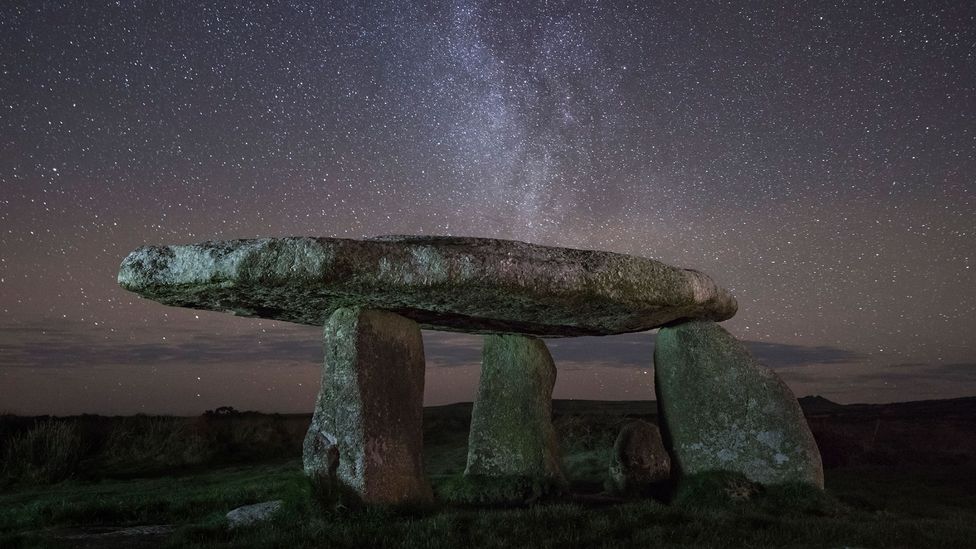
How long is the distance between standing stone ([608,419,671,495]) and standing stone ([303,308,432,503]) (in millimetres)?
3421

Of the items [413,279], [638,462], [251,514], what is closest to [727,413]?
[638,462]

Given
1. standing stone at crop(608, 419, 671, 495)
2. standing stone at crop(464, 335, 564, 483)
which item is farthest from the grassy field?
standing stone at crop(464, 335, 564, 483)

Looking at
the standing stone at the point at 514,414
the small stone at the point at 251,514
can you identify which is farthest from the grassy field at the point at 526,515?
the standing stone at the point at 514,414

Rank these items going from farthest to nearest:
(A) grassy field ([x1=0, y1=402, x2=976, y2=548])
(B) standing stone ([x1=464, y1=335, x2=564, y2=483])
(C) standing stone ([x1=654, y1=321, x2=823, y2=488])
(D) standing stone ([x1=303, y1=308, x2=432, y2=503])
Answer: (B) standing stone ([x1=464, y1=335, x2=564, y2=483]), (C) standing stone ([x1=654, y1=321, x2=823, y2=488]), (D) standing stone ([x1=303, y1=308, x2=432, y2=503]), (A) grassy field ([x1=0, y1=402, x2=976, y2=548])

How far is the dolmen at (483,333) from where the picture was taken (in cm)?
795

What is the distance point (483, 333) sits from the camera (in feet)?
39.6

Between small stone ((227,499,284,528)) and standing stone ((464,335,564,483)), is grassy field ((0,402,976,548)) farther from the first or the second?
standing stone ((464,335,564,483))

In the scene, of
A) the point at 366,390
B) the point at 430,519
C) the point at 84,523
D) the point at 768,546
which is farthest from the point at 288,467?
the point at 768,546

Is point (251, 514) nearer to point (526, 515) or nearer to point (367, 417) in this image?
point (367, 417)

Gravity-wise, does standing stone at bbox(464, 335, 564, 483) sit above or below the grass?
above

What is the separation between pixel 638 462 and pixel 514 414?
1876mm

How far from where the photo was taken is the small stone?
823 cm

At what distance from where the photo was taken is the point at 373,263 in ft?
25.7

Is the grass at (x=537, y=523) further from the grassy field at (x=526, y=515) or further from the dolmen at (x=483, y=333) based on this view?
the dolmen at (x=483, y=333)
